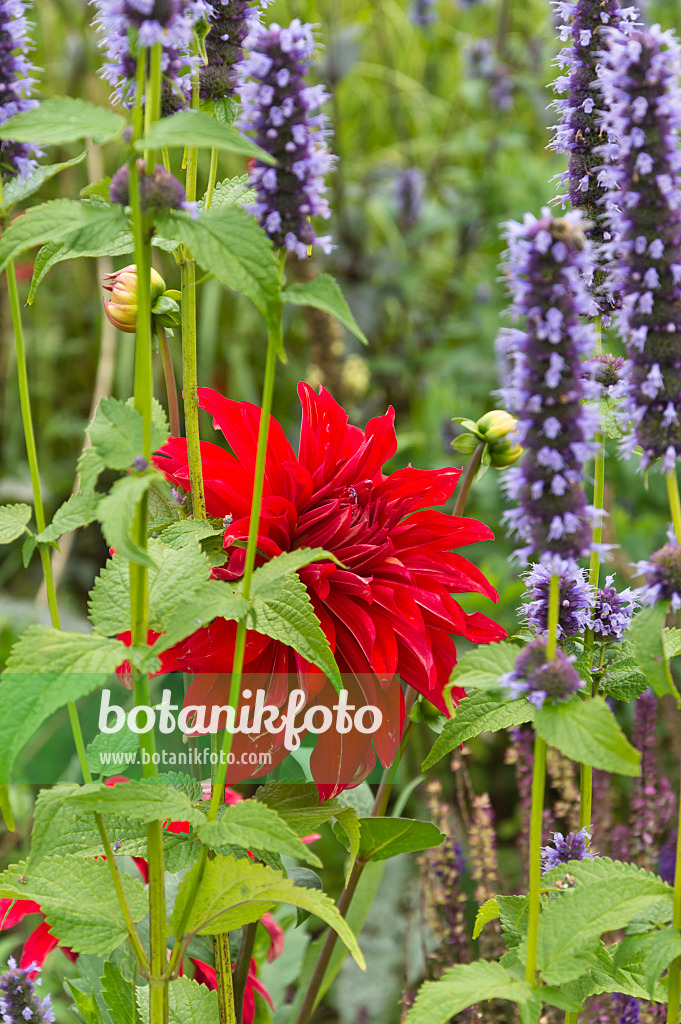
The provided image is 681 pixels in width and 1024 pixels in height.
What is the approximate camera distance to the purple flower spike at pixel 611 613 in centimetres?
60

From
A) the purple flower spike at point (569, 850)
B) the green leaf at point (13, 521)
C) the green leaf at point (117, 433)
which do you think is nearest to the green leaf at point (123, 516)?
the green leaf at point (117, 433)

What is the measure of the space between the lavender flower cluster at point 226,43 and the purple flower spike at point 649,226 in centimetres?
19

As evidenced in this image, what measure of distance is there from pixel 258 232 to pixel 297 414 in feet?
5.48

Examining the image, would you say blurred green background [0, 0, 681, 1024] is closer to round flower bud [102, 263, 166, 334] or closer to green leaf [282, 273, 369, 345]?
round flower bud [102, 263, 166, 334]

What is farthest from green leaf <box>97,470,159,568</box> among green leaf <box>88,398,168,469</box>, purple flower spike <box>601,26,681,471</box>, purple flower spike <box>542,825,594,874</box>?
purple flower spike <box>542,825,594,874</box>

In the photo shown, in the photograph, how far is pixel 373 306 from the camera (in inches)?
86.9

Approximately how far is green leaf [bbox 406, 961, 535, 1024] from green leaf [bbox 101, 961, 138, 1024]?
0.69ft

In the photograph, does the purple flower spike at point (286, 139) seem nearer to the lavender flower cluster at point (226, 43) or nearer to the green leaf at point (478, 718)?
the lavender flower cluster at point (226, 43)

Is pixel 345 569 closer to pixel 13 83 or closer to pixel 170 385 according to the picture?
pixel 170 385

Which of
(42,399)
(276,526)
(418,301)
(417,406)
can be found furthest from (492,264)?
(276,526)

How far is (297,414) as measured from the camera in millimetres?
2092

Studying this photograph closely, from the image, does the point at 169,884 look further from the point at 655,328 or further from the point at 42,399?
the point at 42,399

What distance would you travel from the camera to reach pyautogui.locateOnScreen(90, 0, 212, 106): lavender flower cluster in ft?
1.34

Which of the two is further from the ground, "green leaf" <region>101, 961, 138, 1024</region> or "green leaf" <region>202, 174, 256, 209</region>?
"green leaf" <region>202, 174, 256, 209</region>
